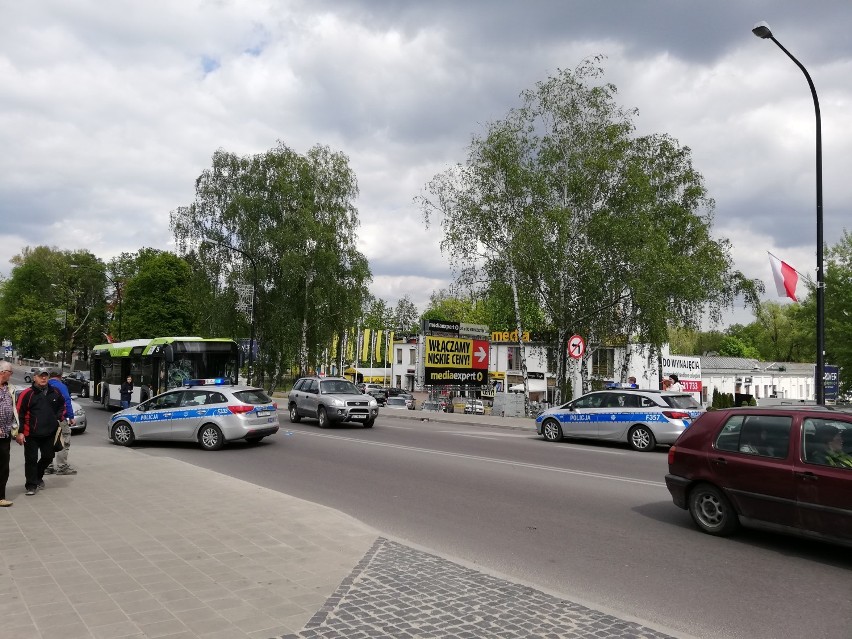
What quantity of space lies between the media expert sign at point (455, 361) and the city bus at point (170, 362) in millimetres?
10603

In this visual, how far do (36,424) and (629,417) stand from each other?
12.9 meters

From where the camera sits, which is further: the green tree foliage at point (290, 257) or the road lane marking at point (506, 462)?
the green tree foliage at point (290, 257)

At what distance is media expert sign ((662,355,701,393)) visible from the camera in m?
32.7

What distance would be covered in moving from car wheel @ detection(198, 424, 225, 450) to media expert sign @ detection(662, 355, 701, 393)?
23678 mm

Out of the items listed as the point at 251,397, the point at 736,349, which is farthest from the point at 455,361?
the point at 736,349

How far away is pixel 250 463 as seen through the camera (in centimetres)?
1352

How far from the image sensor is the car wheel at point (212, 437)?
51.0 ft

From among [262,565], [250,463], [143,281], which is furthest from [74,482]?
[143,281]

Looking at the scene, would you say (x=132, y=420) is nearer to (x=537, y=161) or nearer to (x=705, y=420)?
(x=705, y=420)

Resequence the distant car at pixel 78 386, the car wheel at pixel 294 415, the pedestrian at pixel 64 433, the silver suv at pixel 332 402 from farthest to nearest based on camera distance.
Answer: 1. the distant car at pixel 78 386
2. the car wheel at pixel 294 415
3. the silver suv at pixel 332 402
4. the pedestrian at pixel 64 433

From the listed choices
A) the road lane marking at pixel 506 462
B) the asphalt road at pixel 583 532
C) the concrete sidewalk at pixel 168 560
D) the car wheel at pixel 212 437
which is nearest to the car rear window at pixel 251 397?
the car wheel at pixel 212 437

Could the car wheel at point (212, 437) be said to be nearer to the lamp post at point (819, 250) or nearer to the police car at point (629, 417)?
the police car at point (629, 417)

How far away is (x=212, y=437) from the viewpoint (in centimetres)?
1559

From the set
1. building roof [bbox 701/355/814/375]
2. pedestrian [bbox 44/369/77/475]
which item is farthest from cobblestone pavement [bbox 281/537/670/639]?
building roof [bbox 701/355/814/375]
